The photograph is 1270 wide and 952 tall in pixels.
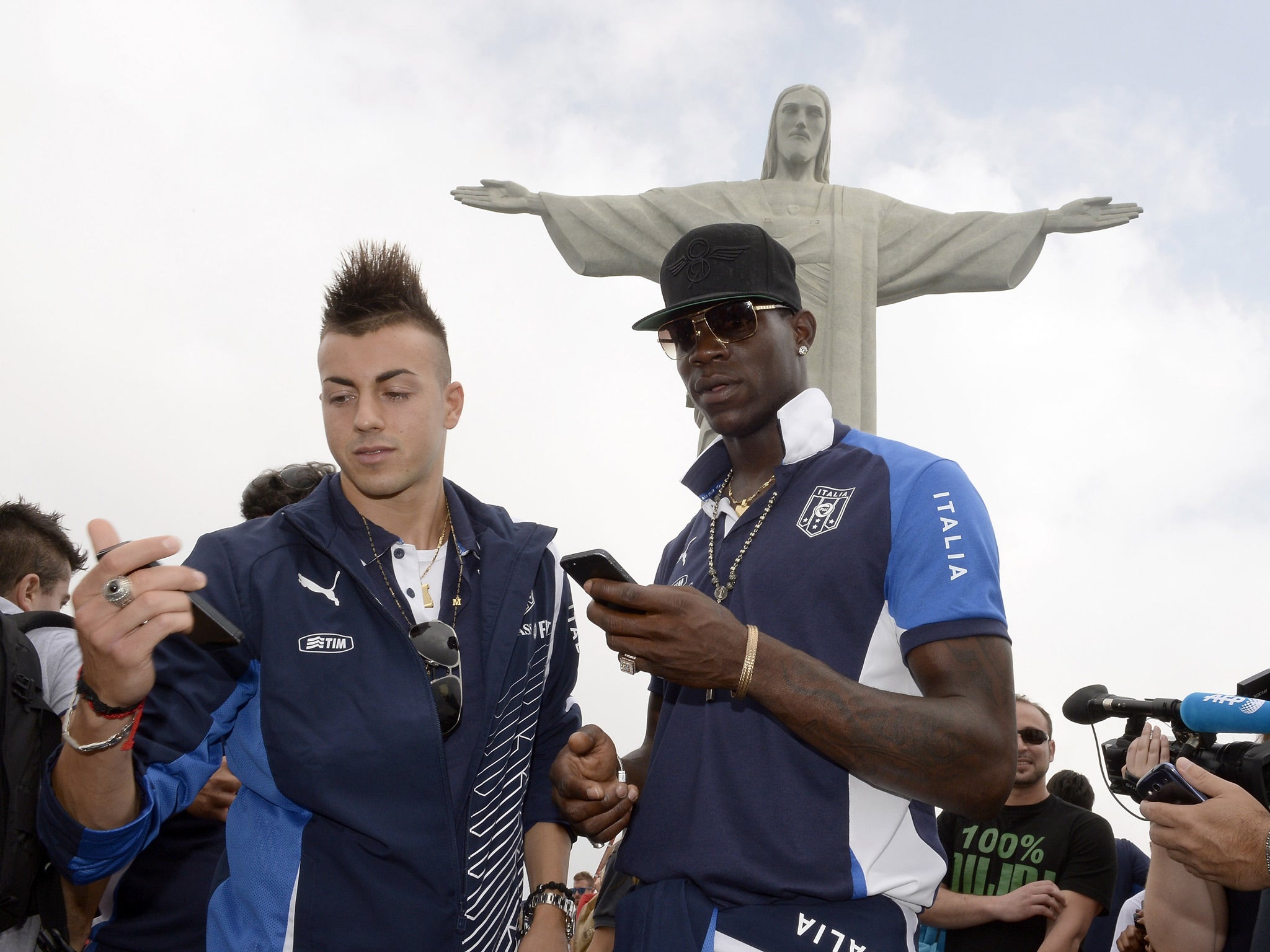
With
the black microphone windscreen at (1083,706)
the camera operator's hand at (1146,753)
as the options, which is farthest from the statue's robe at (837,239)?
the camera operator's hand at (1146,753)

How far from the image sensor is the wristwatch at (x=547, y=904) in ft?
7.36

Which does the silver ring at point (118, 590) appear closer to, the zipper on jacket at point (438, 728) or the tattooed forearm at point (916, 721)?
the zipper on jacket at point (438, 728)

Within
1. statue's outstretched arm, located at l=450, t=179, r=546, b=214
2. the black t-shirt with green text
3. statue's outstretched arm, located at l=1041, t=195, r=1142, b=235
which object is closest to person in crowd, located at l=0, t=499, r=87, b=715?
the black t-shirt with green text

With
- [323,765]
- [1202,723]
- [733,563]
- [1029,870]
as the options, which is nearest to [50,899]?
[323,765]

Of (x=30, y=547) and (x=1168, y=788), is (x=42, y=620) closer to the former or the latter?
(x=30, y=547)

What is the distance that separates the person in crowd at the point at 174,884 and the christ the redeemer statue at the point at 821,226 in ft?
16.0

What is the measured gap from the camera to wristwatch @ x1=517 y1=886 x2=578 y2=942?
2.24 m

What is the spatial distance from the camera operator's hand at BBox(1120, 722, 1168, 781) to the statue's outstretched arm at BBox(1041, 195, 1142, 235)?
14.9ft

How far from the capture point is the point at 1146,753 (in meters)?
3.23

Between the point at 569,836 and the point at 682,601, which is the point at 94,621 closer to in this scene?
the point at 682,601

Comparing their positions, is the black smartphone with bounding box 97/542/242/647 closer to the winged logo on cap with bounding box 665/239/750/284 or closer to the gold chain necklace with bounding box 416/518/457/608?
the gold chain necklace with bounding box 416/518/457/608

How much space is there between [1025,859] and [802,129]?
4649 mm

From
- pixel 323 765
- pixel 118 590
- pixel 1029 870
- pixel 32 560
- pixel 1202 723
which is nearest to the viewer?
pixel 118 590

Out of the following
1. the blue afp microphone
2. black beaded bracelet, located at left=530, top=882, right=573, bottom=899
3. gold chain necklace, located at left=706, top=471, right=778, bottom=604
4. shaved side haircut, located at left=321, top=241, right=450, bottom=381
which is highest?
shaved side haircut, located at left=321, top=241, right=450, bottom=381
